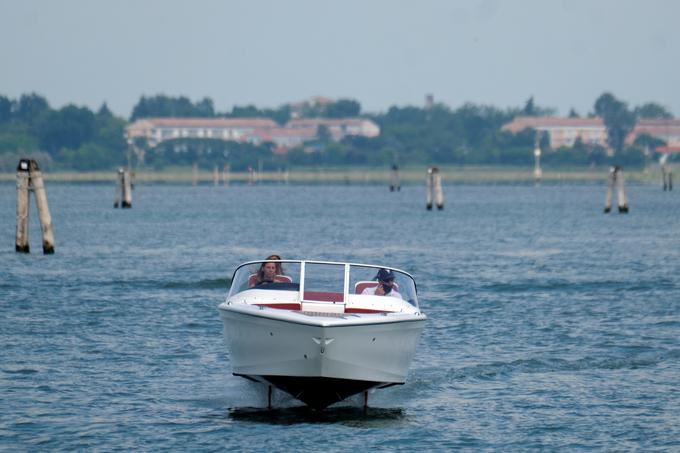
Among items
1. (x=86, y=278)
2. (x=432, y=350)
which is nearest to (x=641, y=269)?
(x=86, y=278)

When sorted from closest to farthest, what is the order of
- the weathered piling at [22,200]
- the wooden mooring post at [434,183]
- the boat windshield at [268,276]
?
1. the boat windshield at [268,276]
2. the weathered piling at [22,200]
3. the wooden mooring post at [434,183]

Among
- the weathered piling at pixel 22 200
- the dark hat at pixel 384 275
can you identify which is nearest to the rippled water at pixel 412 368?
the weathered piling at pixel 22 200

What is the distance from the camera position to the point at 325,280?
22.2 meters

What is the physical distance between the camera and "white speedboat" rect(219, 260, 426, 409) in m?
20.4

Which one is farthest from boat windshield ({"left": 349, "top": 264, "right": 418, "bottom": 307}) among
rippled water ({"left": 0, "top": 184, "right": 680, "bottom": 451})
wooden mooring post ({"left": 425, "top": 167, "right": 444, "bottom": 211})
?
wooden mooring post ({"left": 425, "top": 167, "right": 444, "bottom": 211})

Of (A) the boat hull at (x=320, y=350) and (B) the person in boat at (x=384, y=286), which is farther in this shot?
(B) the person in boat at (x=384, y=286)

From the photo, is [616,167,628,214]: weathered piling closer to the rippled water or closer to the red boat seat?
the rippled water

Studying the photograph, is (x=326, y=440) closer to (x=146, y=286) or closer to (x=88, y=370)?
(x=88, y=370)

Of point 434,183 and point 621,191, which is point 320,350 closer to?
point 621,191

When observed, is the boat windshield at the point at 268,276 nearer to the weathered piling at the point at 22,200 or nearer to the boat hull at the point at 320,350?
the boat hull at the point at 320,350

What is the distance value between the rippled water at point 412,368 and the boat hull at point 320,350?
713 millimetres

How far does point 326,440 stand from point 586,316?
637 inches

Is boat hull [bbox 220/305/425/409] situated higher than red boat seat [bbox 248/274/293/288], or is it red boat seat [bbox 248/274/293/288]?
red boat seat [bbox 248/274/293/288]

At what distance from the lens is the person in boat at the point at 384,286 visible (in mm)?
22422
